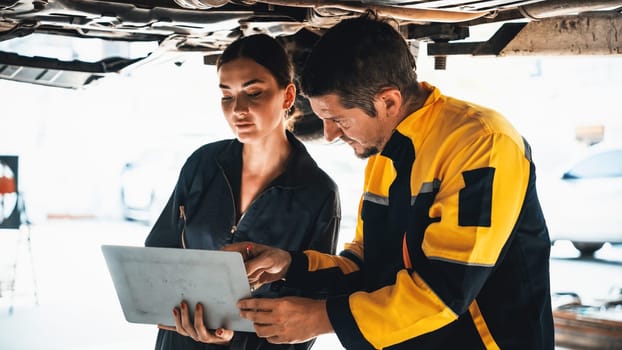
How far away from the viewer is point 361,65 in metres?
1.40

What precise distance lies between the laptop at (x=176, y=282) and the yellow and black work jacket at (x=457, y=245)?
25cm

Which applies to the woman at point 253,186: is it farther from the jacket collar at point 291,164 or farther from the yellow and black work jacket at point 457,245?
the yellow and black work jacket at point 457,245

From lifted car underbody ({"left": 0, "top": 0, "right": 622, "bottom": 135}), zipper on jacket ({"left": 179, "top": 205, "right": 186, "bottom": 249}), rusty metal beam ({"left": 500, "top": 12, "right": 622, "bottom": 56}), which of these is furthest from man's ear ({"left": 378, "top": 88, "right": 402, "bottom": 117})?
rusty metal beam ({"left": 500, "top": 12, "right": 622, "bottom": 56})

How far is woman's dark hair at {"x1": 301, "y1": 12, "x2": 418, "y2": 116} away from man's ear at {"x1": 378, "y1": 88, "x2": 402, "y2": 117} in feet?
0.03

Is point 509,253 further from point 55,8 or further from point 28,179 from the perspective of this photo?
point 28,179

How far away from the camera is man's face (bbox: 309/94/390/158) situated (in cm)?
144

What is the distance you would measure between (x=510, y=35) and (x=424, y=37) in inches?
11.2

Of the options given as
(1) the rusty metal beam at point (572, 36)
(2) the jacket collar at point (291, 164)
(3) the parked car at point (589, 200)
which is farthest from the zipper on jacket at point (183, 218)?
(3) the parked car at point (589, 200)

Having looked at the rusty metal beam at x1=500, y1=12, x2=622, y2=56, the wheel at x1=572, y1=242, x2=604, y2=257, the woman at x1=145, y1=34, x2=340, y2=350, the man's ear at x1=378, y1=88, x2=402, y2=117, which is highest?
the rusty metal beam at x1=500, y1=12, x2=622, y2=56

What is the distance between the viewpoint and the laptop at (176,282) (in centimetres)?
150

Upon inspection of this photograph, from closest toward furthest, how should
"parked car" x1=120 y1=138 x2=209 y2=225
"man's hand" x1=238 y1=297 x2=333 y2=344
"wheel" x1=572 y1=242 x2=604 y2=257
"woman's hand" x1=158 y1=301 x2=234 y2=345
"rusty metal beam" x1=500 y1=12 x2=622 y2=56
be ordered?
"man's hand" x1=238 y1=297 x2=333 y2=344
"woman's hand" x1=158 y1=301 x2=234 y2=345
"rusty metal beam" x1=500 y1=12 x2=622 y2=56
"wheel" x1=572 y1=242 x2=604 y2=257
"parked car" x1=120 y1=138 x2=209 y2=225

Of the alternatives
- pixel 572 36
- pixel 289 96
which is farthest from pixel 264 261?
pixel 572 36

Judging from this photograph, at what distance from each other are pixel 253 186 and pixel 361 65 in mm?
677

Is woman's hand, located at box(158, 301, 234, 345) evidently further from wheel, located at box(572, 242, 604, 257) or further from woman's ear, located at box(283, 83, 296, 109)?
wheel, located at box(572, 242, 604, 257)
